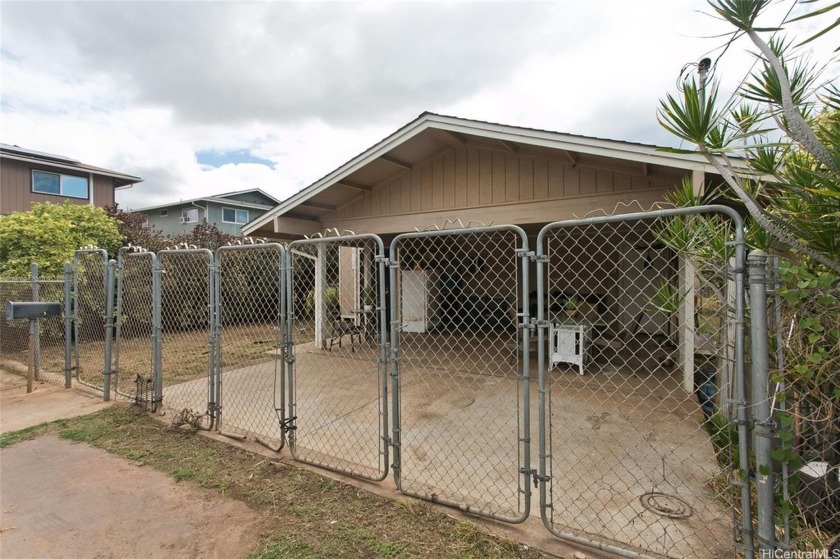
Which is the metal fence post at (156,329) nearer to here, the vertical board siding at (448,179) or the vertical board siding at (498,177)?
the vertical board siding at (448,179)

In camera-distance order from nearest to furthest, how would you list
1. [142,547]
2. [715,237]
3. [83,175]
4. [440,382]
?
[142,547], [715,237], [440,382], [83,175]

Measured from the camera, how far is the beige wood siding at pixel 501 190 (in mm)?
5230

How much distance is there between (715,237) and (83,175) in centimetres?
2058

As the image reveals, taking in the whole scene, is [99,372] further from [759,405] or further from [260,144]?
[260,144]

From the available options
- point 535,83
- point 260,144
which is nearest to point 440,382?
point 535,83

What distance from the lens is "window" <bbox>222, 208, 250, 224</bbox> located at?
2064 centimetres

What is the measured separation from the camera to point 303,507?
8.12ft

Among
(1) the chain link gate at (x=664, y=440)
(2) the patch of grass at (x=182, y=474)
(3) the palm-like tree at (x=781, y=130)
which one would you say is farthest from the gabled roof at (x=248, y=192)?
(3) the palm-like tree at (x=781, y=130)

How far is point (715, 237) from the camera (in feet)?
7.68

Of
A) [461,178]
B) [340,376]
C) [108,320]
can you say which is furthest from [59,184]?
[461,178]

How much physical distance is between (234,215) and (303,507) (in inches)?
844

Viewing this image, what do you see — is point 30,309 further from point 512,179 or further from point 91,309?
point 512,179

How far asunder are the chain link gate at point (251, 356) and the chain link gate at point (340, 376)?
0.65 ft

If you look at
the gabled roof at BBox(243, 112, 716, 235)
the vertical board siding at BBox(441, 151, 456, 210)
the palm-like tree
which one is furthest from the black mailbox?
the palm-like tree
